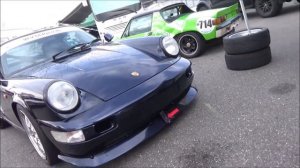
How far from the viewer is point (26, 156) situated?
3266 millimetres

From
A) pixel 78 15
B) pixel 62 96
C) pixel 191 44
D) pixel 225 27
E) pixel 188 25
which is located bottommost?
pixel 78 15

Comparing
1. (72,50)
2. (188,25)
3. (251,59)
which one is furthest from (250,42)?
(72,50)

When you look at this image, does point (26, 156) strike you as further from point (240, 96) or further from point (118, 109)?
point (240, 96)

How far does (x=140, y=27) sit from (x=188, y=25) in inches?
52.7

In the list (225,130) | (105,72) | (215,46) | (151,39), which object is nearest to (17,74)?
(105,72)

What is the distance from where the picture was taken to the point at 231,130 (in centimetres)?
258

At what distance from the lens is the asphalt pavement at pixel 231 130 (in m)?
2.22

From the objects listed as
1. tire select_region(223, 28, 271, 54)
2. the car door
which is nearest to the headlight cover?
tire select_region(223, 28, 271, 54)

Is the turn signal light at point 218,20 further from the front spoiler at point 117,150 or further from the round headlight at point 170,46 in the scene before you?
the front spoiler at point 117,150

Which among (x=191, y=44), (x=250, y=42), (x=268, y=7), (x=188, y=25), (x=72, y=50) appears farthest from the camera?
(x=268, y=7)

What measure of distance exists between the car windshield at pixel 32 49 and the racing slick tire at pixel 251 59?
7.18ft

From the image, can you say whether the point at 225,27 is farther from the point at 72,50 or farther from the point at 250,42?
the point at 72,50

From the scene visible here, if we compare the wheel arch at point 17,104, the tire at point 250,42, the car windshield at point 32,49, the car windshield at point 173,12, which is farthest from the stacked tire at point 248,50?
the wheel arch at point 17,104

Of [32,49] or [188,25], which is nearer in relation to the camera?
[32,49]
